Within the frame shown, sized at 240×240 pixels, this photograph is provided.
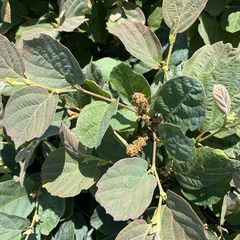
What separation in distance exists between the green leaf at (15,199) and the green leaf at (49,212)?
0.03 m

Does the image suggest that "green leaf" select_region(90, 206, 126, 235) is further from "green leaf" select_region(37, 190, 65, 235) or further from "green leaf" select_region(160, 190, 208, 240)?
"green leaf" select_region(160, 190, 208, 240)

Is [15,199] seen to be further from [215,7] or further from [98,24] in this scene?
[215,7]

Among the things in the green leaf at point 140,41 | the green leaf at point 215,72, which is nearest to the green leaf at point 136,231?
the green leaf at point 215,72

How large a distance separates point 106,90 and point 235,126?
33 centimetres

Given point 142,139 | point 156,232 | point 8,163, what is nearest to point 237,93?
point 142,139

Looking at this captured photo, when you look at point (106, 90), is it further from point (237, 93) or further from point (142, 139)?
point (237, 93)

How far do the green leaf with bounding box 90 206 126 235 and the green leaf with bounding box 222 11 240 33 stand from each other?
62 centimetres

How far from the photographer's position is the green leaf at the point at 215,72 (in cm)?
107

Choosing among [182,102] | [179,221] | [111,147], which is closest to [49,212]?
[111,147]

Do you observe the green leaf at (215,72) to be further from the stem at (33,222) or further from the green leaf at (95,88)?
the stem at (33,222)

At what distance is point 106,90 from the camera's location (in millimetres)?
1220

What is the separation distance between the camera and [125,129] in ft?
3.82

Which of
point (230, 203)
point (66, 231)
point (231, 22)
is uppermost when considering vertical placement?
point (231, 22)

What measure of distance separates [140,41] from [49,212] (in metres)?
0.49
